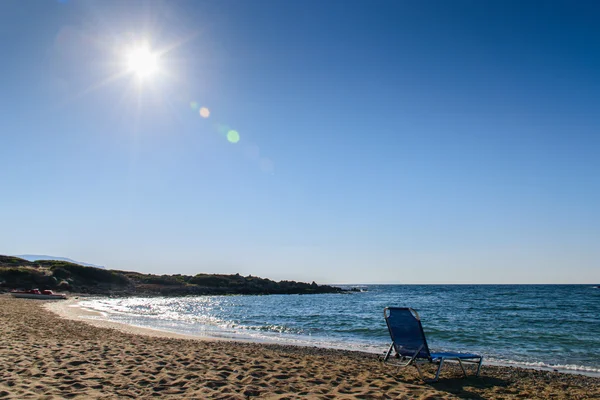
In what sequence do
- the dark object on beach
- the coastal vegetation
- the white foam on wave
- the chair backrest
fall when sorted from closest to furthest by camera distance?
the chair backrest
the white foam on wave
the dark object on beach
the coastal vegetation

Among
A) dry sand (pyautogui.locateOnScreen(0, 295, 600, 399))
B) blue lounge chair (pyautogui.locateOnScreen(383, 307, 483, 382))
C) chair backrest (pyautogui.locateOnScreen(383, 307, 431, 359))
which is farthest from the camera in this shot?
chair backrest (pyautogui.locateOnScreen(383, 307, 431, 359))

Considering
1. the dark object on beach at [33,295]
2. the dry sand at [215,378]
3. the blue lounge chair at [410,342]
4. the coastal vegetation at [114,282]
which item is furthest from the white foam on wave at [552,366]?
the coastal vegetation at [114,282]

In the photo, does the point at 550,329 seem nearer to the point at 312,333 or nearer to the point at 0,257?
the point at 312,333

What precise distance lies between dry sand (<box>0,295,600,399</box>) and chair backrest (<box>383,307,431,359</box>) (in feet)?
1.77

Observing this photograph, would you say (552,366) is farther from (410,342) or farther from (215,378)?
(215,378)

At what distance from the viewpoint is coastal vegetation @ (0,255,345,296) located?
46.2 metres

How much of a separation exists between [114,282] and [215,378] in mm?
62760

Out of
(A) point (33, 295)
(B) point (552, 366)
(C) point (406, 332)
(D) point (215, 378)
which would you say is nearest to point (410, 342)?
(C) point (406, 332)

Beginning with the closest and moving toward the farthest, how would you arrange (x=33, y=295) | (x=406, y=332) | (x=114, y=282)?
(x=406, y=332) < (x=33, y=295) < (x=114, y=282)

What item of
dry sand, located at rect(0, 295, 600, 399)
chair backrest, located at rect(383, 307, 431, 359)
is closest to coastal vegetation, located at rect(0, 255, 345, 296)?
dry sand, located at rect(0, 295, 600, 399)

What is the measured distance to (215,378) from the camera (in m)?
6.62

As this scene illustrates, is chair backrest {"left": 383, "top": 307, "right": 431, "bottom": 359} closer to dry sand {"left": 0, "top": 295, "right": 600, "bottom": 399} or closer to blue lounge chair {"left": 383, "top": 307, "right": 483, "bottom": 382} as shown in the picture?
blue lounge chair {"left": 383, "top": 307, "right": 483, "bottom": 382}

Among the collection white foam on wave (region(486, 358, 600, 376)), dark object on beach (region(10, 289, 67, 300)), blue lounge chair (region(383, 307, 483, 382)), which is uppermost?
dark object on beach (region(10, 289, 67, 300))

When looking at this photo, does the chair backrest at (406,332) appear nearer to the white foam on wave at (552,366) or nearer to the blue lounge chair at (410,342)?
the blue lounge chair at (410,342)
